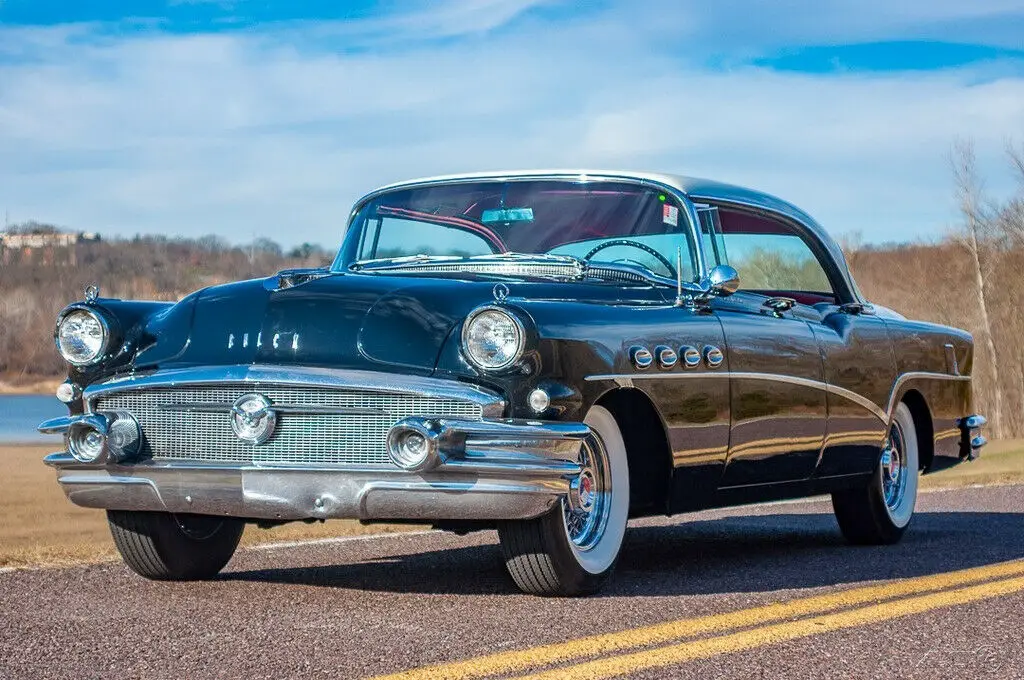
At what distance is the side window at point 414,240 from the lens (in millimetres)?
6523

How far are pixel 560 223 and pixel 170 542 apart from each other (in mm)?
2147

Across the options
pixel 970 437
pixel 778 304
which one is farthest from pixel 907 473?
pixel 778 304

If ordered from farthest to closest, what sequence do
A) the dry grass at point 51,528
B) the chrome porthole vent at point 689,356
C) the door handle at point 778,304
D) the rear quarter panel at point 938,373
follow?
the rear quarter panel at point 938,373
the door handle at point 778,304
the dry grass at point 51,528
the chrome porthole vent at point 689,356

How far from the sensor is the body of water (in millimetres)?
53956

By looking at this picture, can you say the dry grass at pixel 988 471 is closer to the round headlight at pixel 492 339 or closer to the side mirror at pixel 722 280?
the side mirror at pixel 722 280

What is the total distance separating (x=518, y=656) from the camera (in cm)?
396

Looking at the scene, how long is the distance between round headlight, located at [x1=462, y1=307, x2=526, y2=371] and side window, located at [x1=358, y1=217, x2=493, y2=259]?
1516 mm

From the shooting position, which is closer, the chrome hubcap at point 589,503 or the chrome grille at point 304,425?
the chrome grille at point 304,425

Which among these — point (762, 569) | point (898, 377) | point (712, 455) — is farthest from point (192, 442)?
point (898, 377)

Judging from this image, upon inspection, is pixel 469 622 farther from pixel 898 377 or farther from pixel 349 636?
pixel 898 377

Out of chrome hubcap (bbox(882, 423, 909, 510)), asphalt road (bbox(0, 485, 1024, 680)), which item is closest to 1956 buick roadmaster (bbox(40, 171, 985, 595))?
asphalt road (bbox(0, 485, 1024, 680))

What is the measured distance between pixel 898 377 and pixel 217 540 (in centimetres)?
383

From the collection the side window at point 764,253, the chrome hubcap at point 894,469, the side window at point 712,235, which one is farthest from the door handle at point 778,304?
the chrome hubcap at point 894,469

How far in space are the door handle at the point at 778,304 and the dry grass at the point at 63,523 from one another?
8.32 ft
